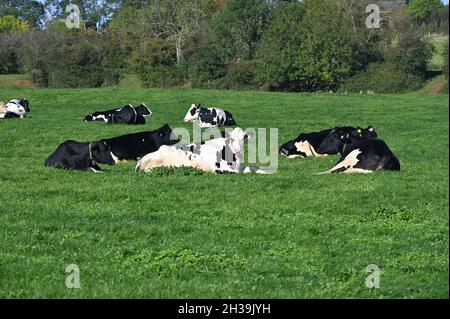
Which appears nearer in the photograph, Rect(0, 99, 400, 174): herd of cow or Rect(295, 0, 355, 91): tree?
Rect(0, 99, 400, 174): herd of cow

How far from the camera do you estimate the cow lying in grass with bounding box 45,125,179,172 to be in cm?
1427

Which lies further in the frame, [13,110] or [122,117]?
[13,110]

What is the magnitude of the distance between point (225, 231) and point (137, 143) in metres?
8.28

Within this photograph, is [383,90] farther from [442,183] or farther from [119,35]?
[442,183]

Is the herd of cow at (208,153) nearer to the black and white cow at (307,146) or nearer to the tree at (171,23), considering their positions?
the black and white cow at (307,146)

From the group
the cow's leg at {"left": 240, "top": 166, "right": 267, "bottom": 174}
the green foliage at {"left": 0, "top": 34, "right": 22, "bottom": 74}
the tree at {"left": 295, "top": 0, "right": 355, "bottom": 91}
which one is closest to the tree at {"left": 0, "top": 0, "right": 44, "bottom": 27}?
the green foliage at {"left": 0, "top": 34, "right": 22, "bottom": 74}

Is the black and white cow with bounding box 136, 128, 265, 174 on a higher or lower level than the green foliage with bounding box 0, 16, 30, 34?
lower

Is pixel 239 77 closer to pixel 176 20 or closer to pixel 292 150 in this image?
pixel 176 20

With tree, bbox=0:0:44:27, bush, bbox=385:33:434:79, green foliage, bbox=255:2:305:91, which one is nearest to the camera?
bush, bbox=385:33:434:79

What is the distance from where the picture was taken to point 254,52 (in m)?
67.4

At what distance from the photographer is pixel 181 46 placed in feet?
226

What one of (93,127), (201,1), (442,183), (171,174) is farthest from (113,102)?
(201,1)

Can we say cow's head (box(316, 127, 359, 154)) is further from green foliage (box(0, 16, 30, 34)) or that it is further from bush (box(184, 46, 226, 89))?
green foliage (box(0, 16, 30, 34))

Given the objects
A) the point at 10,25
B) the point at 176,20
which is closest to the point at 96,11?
the point at 10,25
